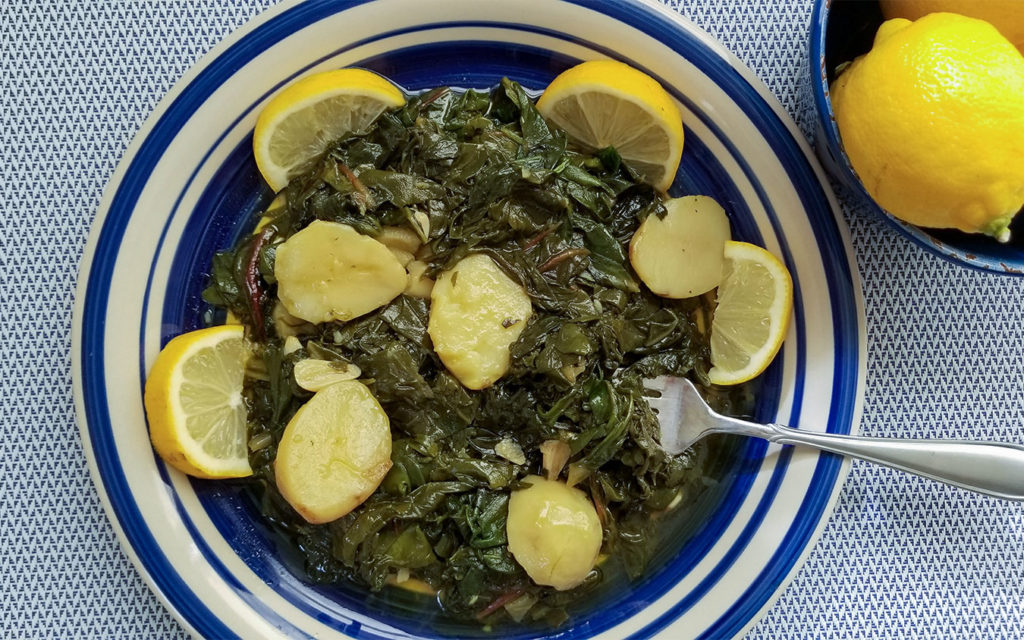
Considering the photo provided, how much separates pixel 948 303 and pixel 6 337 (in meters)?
2.62

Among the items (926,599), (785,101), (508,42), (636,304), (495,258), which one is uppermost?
(508,42)

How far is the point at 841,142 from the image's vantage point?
5.82 feet

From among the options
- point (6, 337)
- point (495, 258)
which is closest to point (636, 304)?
point (495, 258)

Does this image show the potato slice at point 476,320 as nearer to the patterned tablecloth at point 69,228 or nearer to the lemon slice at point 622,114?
the lemon slice at point 622,114

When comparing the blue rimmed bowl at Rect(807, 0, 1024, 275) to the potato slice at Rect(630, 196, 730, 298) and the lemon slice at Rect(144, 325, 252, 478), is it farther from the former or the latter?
the lemon slice at Rect(144, 325, 252, 478)

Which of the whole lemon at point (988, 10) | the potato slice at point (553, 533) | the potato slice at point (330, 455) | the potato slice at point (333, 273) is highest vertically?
the whole lemon at point (988, 10)

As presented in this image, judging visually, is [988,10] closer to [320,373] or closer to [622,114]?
[622,114]

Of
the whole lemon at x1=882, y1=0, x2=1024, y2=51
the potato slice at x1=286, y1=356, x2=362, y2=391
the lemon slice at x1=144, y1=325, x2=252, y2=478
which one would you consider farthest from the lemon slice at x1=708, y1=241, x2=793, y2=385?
the lemon slice at x1=144, y1=325, x2=252, y2=478

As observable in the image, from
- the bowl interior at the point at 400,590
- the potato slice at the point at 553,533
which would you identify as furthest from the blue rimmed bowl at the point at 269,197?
the potato slice at the point at 553,533

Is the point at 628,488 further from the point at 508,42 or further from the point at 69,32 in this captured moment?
the point at 69,32

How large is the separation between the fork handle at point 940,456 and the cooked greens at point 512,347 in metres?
0.32

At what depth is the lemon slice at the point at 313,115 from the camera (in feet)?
6.12

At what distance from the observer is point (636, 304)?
2.02 meters

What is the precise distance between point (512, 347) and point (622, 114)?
24.8 inches
